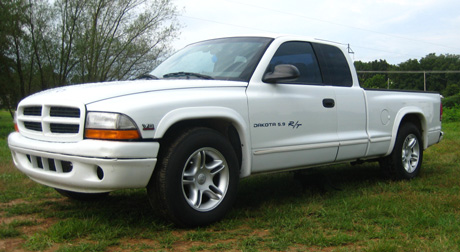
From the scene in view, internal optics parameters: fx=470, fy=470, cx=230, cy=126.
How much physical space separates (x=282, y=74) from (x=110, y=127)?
1.65 meters

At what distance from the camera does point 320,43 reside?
527 cm

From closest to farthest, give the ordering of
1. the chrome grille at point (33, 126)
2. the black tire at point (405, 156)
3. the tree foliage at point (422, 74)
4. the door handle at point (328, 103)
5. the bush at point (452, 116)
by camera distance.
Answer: the chrome grille at point (33, 126)
the door handle at point (328, 103)
the black tire at point (405, 156)
the bush at point (452, 116)
the tree foliage at point (422, 74)

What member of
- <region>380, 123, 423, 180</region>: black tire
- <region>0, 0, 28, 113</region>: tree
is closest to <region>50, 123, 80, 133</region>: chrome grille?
<region>380, 123, 423, 180</region>: black tire

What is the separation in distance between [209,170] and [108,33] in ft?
93.5

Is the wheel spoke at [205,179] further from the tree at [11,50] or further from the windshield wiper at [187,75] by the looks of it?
the tree at [11,50]

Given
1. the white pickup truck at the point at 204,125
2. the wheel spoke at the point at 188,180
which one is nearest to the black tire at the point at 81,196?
the white pickup truck at the point at 204,125

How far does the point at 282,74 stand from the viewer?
165 inches

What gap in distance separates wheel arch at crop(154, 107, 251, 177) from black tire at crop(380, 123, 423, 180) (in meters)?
2.58

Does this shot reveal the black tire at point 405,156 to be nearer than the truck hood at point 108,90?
No

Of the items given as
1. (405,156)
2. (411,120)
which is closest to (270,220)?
(405,156)

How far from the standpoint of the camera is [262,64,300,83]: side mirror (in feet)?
13.5

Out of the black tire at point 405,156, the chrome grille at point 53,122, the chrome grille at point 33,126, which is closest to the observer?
the chrome grille at point 53,122

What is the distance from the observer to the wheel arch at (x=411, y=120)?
19.0ft

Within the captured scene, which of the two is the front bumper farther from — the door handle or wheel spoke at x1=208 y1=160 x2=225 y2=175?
the door handle
